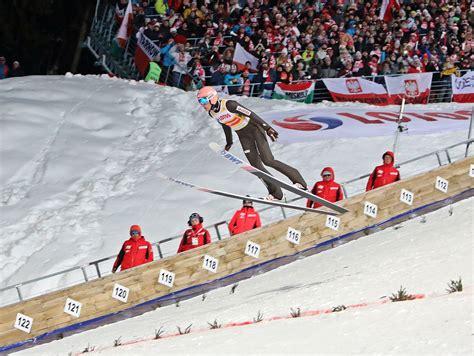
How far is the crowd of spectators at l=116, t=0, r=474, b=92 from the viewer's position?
22.3 metres

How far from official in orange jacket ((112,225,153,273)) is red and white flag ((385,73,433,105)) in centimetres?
911

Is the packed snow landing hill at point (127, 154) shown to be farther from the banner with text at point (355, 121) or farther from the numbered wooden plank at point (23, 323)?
the numbered wooden plank at point (23, 323)

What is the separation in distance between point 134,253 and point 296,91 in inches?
341

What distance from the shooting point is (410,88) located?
22.3 m

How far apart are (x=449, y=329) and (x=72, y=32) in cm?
2146

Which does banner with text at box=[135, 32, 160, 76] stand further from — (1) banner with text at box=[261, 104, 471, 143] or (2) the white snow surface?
(2) the white snow surface

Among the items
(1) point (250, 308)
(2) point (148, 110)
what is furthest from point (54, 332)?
(2) point (148, 110)

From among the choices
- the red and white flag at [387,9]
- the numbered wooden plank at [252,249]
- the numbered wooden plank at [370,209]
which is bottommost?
the numbered wooden plank at [252,249]

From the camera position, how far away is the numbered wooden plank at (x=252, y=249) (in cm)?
1416

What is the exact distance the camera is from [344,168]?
18578mm

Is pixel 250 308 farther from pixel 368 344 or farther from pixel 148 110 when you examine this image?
pixel 148 110

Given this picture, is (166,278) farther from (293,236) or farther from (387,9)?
(387,9)

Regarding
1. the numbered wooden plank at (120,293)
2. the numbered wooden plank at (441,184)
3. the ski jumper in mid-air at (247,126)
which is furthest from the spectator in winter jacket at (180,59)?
the numbered wooden plank at (120,293)

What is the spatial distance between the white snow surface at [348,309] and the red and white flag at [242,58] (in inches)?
327
